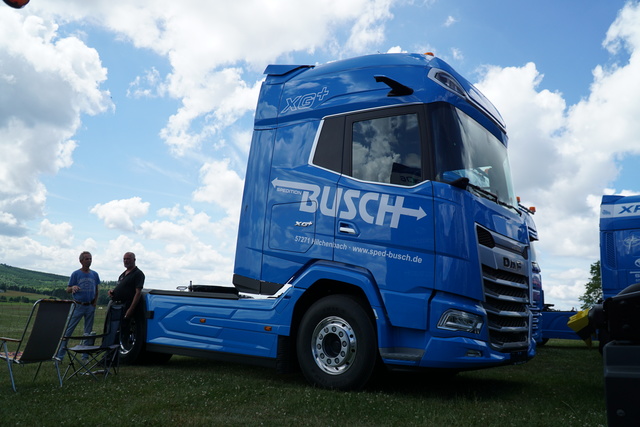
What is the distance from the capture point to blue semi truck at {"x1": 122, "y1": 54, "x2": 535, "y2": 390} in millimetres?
6070

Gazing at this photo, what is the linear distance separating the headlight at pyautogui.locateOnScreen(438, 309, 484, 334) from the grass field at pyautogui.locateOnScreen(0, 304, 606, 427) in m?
0.77

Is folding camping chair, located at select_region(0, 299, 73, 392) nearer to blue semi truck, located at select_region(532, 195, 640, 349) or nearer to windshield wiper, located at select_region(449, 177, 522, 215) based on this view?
windshield wiper, located at select_region(449, 177, 522, 215)

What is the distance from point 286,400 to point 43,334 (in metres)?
3.30

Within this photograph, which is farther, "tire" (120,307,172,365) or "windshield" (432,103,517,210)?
"tire" (120,307,172,365)

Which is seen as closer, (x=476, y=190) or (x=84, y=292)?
(x=476, y=190)

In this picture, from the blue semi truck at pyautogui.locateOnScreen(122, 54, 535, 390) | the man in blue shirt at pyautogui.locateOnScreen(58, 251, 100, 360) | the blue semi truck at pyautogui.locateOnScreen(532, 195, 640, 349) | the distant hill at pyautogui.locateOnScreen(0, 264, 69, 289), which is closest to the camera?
the blue semi truck at pyautogui.locateOnScreen(122, 54, 535, 390)

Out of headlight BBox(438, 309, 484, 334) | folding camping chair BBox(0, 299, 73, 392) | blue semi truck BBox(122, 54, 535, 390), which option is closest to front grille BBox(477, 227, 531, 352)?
blue semi truck BBox(122, 54, 535, 390)

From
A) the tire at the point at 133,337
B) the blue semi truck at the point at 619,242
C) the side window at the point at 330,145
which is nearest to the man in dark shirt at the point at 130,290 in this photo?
the tire at the point at 133,337

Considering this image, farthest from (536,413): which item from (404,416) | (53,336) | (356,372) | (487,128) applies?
(53,336)

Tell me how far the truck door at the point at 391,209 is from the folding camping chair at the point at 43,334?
Result: 3.69 m

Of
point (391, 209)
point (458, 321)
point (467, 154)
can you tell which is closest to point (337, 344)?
point (458, 321)

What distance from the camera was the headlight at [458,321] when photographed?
5.97m

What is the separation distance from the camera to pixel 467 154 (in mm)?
6598

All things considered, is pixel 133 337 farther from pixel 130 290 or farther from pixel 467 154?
pixel 467 154
